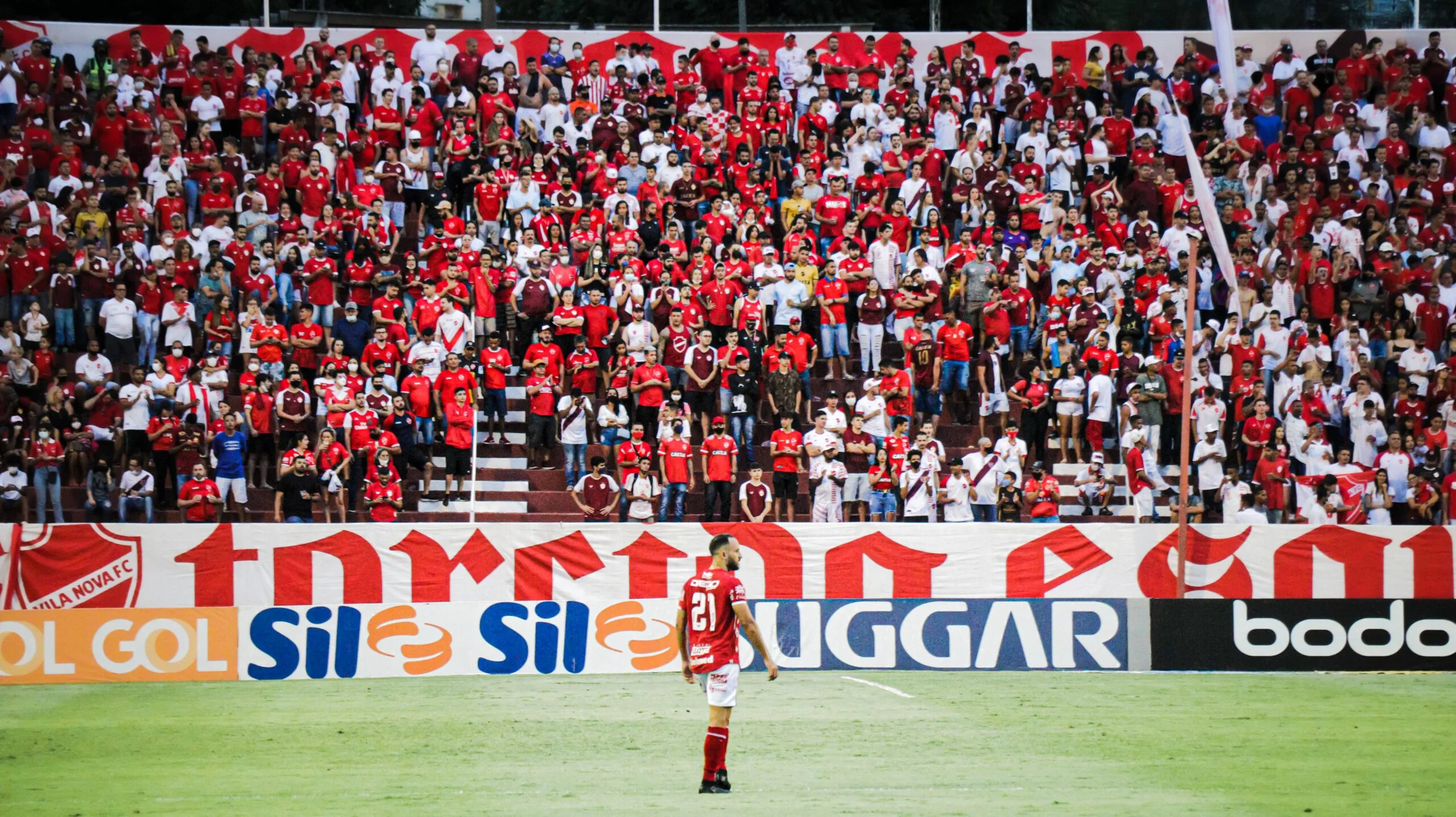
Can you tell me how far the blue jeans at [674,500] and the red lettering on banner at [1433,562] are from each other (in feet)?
35.6

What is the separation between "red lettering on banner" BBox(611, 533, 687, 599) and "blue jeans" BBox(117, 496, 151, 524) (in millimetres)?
7492

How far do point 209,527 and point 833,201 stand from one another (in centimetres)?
1287

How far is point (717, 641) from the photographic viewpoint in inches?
476

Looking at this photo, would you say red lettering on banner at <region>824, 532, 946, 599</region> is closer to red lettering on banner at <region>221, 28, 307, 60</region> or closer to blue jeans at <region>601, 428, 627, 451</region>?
blue jeans at <region>601, 428, 627, 451</region>

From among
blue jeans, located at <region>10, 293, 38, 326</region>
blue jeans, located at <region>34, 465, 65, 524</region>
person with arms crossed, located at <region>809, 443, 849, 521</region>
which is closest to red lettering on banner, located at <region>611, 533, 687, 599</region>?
person with arms crossed, located at <region>809, 443, 849, 521</region>

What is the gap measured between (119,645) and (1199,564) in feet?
48.8

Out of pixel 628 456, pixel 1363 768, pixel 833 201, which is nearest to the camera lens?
pixel 1363 768

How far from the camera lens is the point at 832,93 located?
3238 centimetres

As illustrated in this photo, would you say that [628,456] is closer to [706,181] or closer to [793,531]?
[793,531]

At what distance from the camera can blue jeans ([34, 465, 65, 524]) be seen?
23.7 meters

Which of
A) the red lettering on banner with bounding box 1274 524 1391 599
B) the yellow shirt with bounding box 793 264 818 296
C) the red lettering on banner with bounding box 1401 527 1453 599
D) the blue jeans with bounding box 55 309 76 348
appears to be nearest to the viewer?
the red lettering on banner with bounding box 1401 527 1453 599

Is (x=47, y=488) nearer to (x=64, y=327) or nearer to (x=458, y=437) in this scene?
(x=64, y=327)

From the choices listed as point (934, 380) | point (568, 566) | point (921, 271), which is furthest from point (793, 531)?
point (921, 271)

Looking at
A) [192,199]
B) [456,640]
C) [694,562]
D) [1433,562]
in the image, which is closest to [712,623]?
[456,640]
